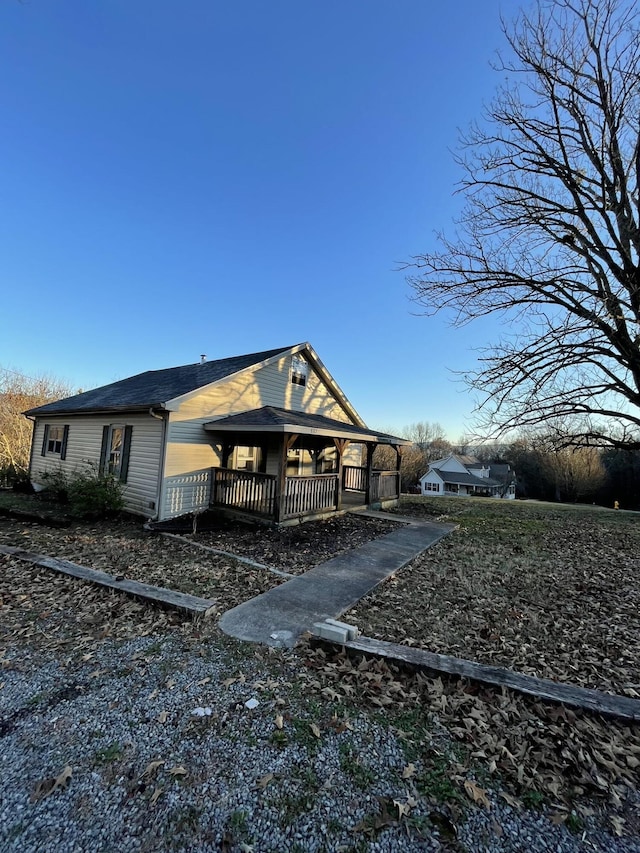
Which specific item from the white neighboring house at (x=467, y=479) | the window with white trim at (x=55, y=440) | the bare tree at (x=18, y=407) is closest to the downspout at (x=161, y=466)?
the window with white trim at (x=55, y=440)

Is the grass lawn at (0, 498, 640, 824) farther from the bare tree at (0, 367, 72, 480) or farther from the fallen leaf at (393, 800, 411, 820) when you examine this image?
the bare tree at (0, 367, 72, 480)

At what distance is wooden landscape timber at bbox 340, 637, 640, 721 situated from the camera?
2.72 metres

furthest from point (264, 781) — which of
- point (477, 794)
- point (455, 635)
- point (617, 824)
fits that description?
point (455, 635)

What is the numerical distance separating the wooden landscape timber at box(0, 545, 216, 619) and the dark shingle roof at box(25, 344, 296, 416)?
4241mm

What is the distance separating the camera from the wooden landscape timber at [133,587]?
170 inches

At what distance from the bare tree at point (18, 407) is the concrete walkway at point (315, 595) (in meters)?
15.3

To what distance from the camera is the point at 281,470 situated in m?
9.20

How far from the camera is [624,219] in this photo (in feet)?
22.3

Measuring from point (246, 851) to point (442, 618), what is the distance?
332cm

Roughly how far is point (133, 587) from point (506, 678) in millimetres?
4425

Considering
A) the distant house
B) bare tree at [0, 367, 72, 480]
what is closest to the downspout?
the distant house

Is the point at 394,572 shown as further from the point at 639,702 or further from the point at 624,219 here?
the point at 624,219

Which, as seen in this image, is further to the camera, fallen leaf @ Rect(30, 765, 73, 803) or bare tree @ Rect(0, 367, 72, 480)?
bare tree @ Rect(0, 367, 72, 480)

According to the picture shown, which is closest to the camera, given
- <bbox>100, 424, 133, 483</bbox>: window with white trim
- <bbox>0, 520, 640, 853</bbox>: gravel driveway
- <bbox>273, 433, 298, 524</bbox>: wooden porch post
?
<bbox>0, 520, 640, 853</bbox>: gravel driveway
